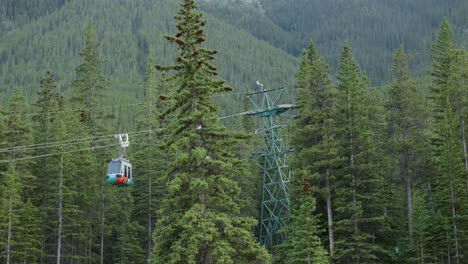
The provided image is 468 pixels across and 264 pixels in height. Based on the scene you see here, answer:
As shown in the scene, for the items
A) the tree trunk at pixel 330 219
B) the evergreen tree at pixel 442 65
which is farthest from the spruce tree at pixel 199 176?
the evergreen tree at pixel 442 65

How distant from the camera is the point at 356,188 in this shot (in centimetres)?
3791

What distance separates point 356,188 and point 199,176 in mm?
15171

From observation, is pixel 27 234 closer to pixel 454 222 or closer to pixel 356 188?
pixel 356 188

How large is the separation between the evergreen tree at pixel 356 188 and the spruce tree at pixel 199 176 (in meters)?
11.8

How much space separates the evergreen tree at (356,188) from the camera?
3616cm

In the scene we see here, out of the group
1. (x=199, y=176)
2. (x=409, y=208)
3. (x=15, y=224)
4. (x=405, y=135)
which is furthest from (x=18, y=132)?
(x=409, y=208)

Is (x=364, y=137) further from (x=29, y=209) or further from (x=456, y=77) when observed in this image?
(x=29, y=209)

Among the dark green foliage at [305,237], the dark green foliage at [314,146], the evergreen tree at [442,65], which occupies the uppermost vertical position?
the evergreen tree at [442,65]

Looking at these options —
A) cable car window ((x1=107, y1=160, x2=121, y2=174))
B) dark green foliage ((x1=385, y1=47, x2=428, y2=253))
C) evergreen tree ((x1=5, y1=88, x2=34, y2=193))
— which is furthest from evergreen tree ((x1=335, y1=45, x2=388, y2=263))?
evergreen tree ((x1=5, y1=88, x2=34, y2=193))

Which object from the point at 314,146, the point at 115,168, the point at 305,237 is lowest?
the point at 305,237

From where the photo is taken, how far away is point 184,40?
2647 cm

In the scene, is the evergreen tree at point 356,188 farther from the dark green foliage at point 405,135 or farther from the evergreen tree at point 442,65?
the evergreen tree at point 442,65

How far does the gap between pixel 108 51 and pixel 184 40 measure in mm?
169561

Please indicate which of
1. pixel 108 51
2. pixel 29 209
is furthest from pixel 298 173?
pixel 108 51
